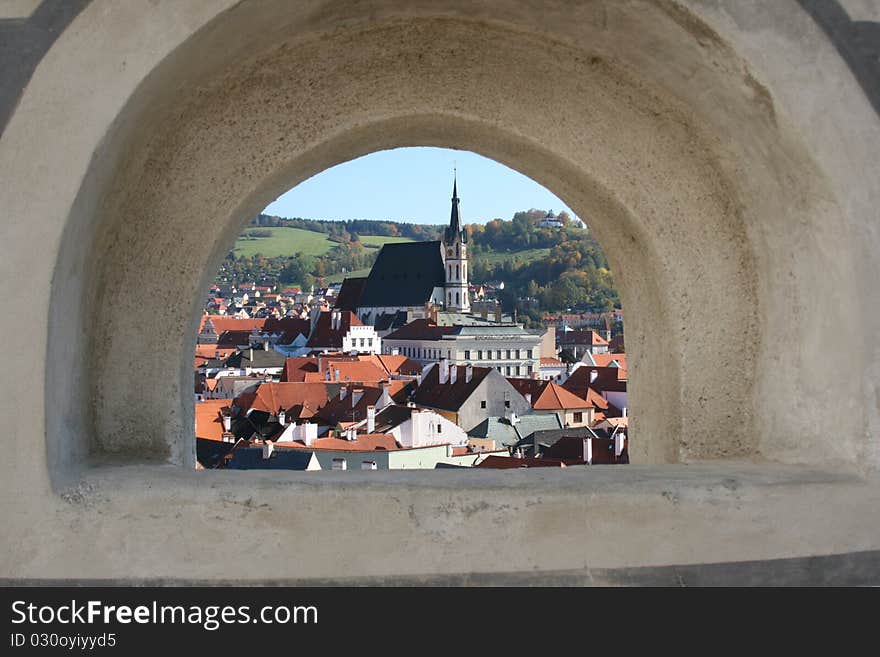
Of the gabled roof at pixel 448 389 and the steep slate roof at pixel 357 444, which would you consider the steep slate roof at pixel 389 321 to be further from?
the steep slate roof at pixel 357 444

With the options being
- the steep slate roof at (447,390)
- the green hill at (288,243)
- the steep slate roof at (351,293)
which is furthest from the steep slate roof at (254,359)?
the green hill at (288,243)

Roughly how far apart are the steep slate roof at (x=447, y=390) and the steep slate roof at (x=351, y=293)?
2048 inches

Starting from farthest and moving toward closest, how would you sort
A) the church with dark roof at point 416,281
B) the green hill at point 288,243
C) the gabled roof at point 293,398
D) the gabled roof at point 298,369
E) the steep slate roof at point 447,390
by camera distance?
1. the green hill at point 288,243
2. the church with dark roof at point 416,281
3. the gabled roof at point 298,369
4. the steep slate roof at point 447,390
5. the gabled roof at point 293,398

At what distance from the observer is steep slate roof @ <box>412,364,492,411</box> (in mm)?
43438

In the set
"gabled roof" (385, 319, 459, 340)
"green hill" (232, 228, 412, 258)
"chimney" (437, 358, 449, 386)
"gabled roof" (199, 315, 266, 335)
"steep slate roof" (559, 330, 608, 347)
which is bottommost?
"chimney" (437, 358, 449, 386)

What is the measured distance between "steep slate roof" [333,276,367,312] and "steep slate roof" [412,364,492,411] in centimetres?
5201

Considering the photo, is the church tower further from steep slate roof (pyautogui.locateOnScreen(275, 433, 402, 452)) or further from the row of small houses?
steep slate roof (pyautogui.locateOnScreen(275, 433, 402, 452))

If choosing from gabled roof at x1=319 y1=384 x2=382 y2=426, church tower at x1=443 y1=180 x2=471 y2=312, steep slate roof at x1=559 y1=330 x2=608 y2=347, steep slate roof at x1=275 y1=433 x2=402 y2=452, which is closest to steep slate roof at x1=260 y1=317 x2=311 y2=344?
church tower at x1=443 y1=180 x2=471 y2=312

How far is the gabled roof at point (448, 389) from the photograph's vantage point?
4344 centimetres

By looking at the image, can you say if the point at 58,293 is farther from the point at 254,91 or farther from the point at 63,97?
the point at 254,91

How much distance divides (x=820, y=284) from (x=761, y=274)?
0.94ft

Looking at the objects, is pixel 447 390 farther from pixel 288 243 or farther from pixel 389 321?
pixel 288 243

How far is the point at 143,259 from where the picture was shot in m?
2.65

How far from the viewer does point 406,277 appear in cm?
9706
